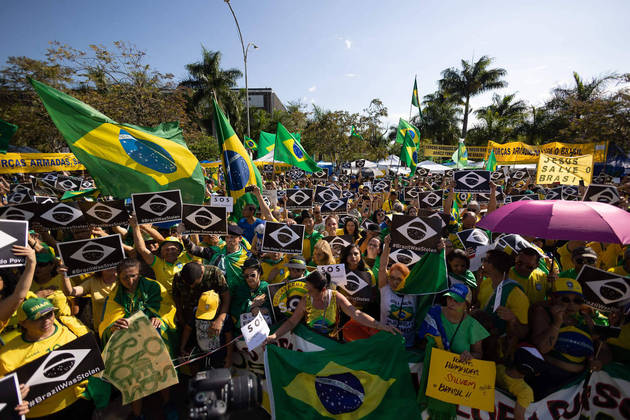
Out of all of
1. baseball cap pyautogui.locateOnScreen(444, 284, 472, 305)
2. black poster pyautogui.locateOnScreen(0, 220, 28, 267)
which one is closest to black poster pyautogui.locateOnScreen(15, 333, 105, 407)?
black poster pyautogui.locateOnScreen(0, 220, 28, 267)

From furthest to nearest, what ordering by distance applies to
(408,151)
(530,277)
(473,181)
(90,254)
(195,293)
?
1. (408,151)
2. (473,181)
3. (195,293)
4. (90,254)
5. (530,277)

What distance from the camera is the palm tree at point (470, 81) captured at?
39469 mm

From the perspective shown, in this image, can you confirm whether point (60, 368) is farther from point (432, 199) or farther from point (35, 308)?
point (432, 199)

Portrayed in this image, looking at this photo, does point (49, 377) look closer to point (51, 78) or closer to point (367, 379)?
point (367, 379)

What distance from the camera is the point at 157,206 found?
189 inches

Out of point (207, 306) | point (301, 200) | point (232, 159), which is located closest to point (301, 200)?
point (301, 200)

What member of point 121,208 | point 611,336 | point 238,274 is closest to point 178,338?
point 238,274

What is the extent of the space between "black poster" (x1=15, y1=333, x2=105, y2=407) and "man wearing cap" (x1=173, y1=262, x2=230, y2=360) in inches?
44.7

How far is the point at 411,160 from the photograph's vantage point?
12398mm

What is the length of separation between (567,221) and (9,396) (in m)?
4.79

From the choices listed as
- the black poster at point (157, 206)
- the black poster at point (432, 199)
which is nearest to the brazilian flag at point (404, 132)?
the black poster at point (432, 199)

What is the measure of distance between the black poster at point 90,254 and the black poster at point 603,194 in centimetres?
885

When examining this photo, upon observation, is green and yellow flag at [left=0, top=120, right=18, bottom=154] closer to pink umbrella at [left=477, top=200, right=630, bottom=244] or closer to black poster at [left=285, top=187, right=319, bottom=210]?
black poster at [left=285, top=187, right=319, bottom=210]

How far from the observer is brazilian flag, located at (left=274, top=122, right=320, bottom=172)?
380 inches
